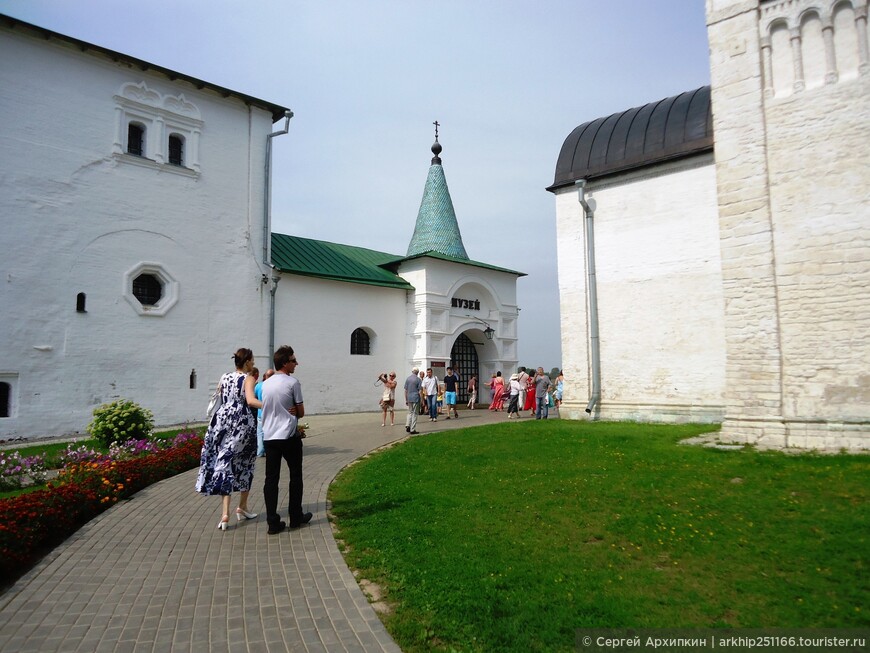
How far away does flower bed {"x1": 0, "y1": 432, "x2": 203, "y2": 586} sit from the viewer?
4.99 m

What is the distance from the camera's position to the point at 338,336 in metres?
21.6

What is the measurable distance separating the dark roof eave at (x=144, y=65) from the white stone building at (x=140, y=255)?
48mm

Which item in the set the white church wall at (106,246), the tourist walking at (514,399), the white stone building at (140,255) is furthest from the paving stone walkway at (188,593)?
the tourist walking at (514,399)

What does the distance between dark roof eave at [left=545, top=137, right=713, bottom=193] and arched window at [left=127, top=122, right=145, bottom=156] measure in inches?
484

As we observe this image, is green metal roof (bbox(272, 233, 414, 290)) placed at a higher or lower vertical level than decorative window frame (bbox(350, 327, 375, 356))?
higher

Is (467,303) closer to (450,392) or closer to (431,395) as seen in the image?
(450,392)

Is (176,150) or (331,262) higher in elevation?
(176,150)

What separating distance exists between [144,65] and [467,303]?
15.0 m

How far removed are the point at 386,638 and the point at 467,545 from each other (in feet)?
5.26

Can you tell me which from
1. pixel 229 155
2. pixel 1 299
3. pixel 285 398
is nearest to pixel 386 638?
pixel 285 398

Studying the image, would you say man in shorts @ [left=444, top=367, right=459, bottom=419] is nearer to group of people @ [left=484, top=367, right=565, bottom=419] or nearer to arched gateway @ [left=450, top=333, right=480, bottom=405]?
group of people @ [left=484, top=367, right=565, bottom=419]

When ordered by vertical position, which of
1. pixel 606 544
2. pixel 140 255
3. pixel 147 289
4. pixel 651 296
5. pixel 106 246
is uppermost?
pixel 106 246

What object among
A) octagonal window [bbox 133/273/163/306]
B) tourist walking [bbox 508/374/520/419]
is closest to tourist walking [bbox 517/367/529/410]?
tourist walking [bbox 508/374/520/419]

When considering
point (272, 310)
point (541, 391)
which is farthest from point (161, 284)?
point (541, 391)
